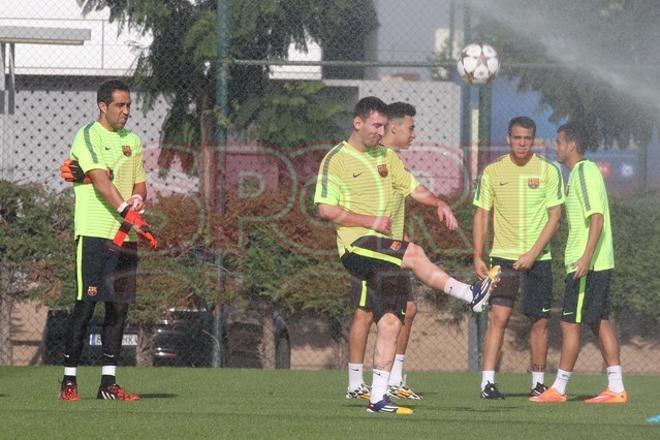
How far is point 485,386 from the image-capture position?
9.57 metres

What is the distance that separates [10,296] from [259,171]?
2.80 meters

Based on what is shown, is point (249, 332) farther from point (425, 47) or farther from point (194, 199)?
point (425, 47)

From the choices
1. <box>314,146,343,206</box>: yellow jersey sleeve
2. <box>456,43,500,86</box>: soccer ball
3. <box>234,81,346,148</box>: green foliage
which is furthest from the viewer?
<box>234,81,346,148</box>: green foliage

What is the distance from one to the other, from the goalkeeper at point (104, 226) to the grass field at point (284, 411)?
1.28ft

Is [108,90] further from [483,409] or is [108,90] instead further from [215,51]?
[215,51]

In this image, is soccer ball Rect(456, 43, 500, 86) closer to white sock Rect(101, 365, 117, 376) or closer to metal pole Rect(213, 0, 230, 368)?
metal pole Rect(213, 0, 230, 368)

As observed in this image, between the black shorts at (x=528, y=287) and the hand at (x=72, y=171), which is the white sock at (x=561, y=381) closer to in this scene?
the black shorts at (x=528, y=287)

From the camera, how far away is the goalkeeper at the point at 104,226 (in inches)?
336

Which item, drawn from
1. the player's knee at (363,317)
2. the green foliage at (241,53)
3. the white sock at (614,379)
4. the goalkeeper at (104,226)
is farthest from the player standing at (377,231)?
the green foliage at (241,53)

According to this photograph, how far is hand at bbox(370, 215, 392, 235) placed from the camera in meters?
8.04

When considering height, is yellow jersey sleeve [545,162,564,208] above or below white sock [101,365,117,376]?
above

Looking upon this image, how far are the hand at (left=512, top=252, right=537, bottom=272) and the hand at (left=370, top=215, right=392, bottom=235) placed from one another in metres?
1.95

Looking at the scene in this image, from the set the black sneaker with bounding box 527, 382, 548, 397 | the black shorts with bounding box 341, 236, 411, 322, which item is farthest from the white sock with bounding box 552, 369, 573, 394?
the black shorts with bounding box 341, 236, 411, 322

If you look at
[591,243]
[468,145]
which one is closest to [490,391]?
[591,243]
